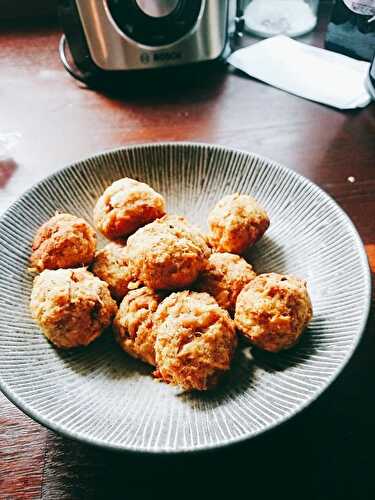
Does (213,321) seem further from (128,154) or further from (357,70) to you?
(357,70)

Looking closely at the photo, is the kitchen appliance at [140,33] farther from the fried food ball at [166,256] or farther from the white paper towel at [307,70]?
the fried food ball at [166,256]

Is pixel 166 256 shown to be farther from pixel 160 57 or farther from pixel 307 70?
pixel 307 70

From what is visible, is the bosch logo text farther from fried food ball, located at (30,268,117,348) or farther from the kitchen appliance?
fried food ball, located at (30,268,117,348)

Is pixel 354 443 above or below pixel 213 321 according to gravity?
below

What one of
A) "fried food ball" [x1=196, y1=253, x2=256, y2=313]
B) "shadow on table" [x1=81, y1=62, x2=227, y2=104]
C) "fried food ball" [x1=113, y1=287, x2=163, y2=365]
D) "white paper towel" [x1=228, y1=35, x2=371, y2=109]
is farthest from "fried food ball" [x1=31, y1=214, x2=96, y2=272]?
"white paper towel" [x1=228, y1=35, x2=371, y2=109]

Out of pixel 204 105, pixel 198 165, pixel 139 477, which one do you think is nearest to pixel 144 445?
pixel 139 477

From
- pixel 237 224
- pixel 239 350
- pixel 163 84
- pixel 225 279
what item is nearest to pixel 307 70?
pixel 163 84
